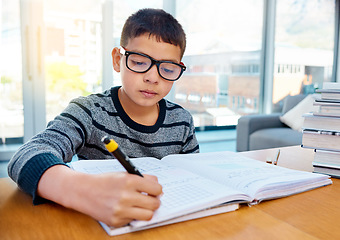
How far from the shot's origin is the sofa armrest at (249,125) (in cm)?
304

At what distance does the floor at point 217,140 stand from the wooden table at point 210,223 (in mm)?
3045

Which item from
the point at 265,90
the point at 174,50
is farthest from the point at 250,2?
the point at 174,50

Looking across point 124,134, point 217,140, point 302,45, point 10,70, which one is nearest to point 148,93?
point 124,134

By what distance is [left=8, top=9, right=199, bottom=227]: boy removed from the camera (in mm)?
495

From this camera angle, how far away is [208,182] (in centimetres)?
65

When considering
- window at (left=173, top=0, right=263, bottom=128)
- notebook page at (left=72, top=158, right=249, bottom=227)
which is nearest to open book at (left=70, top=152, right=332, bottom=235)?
notebook page at (left=72, top=158, right=249, bottom=227)

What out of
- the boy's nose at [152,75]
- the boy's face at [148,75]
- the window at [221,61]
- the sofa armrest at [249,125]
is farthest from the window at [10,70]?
the boy's nose at [152,75]

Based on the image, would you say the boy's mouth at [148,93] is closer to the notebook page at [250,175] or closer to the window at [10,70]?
the notebook page at [250,175]

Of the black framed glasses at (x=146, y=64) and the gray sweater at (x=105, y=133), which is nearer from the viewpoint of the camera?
the gray sweater at (x=105, y=133)

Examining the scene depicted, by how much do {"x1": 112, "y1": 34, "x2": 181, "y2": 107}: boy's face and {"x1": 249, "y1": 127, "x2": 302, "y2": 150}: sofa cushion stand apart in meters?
1.89

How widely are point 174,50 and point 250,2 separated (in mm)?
3988

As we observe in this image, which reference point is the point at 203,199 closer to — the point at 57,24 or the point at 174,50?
the point at 174,50

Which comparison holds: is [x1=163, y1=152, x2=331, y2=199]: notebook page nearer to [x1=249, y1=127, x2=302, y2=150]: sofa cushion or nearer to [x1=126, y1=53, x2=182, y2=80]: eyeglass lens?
[x1=126, y1=53, x2=182, y2=80]: eyeglass lens

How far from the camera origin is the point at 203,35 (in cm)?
424
